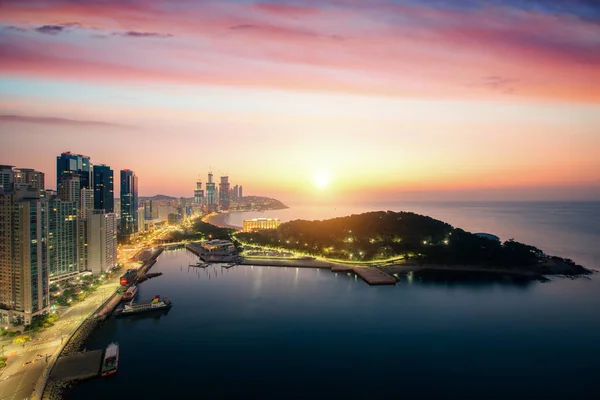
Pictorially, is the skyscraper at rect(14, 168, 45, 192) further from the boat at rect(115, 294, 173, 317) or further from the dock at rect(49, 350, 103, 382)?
the dock at rect(49, 350, 103, 382)

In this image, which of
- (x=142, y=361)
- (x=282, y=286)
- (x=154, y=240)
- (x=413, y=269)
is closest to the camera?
(x=142, y=361)

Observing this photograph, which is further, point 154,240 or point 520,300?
point 154,240

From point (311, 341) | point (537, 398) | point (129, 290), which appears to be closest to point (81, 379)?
point (311, 341)

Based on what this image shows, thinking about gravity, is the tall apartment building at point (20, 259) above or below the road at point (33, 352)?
above

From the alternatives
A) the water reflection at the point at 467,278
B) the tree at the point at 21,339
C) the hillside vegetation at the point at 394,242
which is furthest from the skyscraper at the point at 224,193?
the tree at the point at 21,339

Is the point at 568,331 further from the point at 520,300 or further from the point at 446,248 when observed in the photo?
the point at 446,248

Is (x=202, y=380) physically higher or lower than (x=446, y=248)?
lower

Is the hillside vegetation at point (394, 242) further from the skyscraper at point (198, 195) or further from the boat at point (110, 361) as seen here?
the skyscraper at point (198, 195)
